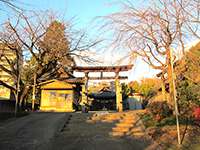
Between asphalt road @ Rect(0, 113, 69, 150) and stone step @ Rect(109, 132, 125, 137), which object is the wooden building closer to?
asphalt road @ Rect(0, 113, 69, 150)

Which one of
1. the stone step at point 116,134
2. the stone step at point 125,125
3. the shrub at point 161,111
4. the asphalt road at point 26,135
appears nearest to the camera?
the asphalt road at point 26,135

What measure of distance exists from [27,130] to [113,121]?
224 inches

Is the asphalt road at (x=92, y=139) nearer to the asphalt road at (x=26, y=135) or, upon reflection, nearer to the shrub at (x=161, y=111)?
the asphalt road at (x=26, y=135)

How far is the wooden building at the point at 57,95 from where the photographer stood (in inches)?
1180

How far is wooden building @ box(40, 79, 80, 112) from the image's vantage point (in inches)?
1180

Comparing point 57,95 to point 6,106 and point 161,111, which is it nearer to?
point 6,106

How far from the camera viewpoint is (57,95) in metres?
30.3

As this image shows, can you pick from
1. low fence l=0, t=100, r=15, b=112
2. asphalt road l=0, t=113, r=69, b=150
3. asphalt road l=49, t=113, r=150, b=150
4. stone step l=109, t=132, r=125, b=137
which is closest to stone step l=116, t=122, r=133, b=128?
asphalt road l=49, t=113, r=150, b=150

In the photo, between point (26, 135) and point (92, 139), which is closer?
point (92, 139)

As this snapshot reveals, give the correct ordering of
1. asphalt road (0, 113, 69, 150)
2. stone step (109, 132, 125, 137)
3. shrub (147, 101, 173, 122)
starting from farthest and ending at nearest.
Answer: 1. shrub (147, 101, 173, 122)
2. stone step (109, 132, 125, 137)
3. asphalt road (0, 113, 69, 150)

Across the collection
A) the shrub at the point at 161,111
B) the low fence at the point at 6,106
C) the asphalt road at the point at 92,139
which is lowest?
the asphalt road at the point at 92,139

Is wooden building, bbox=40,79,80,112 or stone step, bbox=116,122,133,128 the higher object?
wooden building, bbox=40,79,80,112

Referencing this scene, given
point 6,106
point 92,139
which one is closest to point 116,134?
point 92,139

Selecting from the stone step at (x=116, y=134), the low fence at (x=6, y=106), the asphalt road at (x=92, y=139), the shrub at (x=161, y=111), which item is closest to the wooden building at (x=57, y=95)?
the low fence at (x=6, y=106)
